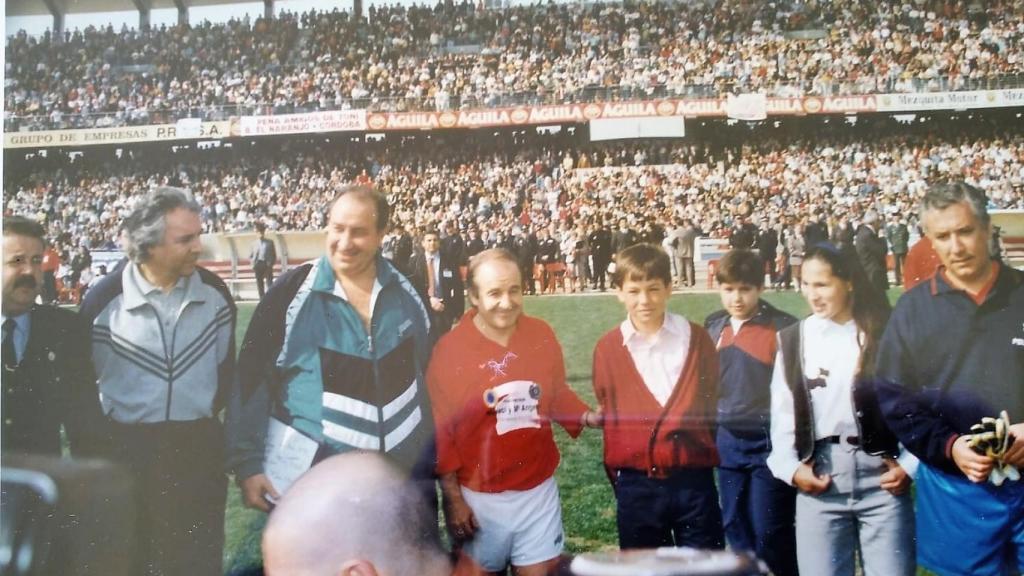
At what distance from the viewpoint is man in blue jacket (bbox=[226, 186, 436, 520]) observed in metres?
1.69

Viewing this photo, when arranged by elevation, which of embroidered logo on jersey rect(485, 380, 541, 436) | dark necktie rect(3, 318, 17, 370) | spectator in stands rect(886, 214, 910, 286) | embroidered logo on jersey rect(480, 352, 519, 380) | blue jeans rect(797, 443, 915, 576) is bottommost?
blue jeans rect(797, 443, 915, 576)

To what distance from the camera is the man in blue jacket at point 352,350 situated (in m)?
1.69

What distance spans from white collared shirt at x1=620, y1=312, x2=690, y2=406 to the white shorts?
1.00 feet

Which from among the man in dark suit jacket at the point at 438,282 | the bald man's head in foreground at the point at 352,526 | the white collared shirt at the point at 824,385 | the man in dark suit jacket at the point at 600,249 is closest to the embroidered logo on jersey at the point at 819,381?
the white collared shirt at the point at 824,385

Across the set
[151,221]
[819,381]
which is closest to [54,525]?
[151,221]

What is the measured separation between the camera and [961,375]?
63.1 inches

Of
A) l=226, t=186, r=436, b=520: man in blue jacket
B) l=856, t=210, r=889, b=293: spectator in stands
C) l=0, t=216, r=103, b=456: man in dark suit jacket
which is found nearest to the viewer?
l=856, t=210, r=889, b=293: spectator in stands

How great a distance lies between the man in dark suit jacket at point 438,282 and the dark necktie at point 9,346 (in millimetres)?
972

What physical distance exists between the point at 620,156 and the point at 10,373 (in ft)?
4.90

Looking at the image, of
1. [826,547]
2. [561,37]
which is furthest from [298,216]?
[826,547]

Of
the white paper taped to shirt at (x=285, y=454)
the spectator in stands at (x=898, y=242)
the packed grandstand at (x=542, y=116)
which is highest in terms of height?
the packed grandstand at (x=542, y=116)

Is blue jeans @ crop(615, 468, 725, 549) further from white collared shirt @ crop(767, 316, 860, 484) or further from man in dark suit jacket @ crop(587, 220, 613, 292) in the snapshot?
man in dark suit jacket @ crop(587, 220, 613, 292)

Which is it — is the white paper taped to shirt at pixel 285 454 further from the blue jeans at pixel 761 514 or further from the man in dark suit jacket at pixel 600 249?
the blue jeans at pixel 761 514

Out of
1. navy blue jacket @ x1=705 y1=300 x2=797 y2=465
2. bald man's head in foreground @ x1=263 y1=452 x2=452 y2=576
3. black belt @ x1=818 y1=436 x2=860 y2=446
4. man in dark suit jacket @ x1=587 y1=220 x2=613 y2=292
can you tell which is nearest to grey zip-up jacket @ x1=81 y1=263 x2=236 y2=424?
bald man's head in foreground @ x1=263 y1=452 x2=452 y2=576
